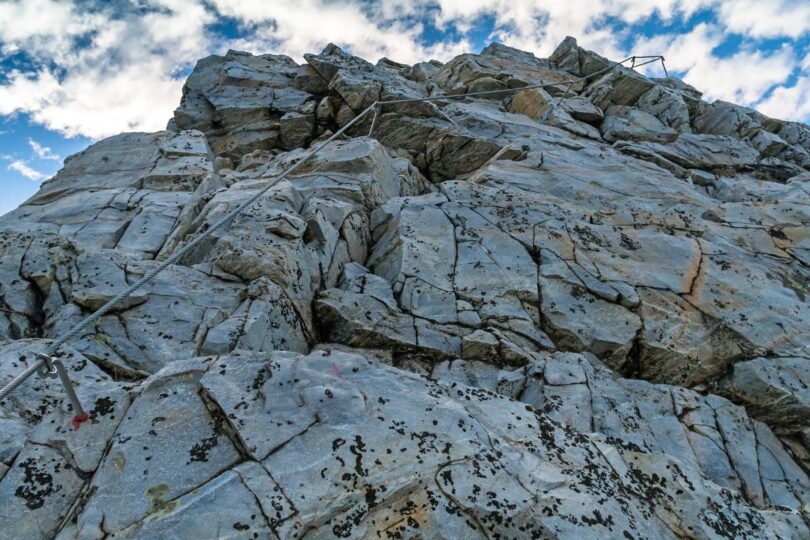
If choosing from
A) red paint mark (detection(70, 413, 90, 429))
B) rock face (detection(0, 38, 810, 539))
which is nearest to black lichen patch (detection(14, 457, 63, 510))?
rock face (detection(0, 38, 810, 539))

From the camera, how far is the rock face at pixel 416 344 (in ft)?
21.9

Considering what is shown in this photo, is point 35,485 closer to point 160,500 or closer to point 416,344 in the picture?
point 160,500

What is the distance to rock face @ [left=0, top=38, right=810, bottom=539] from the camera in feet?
21.9

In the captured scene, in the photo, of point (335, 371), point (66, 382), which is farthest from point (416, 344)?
point (66, 382)

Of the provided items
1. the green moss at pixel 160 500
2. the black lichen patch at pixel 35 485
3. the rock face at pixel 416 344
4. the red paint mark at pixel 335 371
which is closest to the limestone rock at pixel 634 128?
the rock face at pixel 416 344

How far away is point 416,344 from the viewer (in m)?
13.2

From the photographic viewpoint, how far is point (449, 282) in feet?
51.1

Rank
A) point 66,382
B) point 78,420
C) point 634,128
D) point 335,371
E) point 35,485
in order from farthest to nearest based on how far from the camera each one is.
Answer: point 634,128 < point 335,371 < point 78,420 < point 66,382 < point 35,485

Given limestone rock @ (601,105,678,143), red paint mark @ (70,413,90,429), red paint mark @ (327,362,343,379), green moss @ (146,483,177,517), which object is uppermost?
limestone rock @ (601,105,678,143)

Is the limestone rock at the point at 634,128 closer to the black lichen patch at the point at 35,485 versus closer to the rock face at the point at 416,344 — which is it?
the rock face at the point at 416,344

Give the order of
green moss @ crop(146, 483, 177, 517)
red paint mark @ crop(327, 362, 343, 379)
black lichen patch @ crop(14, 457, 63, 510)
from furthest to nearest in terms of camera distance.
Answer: red paint mark @ crop(327, 362, 343, 379) → black lichen patch @ crop(14, 457, 63, 510) → green moss @ crop(146, 483, 177, 517)

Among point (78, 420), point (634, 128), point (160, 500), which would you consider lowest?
point (160, 500)

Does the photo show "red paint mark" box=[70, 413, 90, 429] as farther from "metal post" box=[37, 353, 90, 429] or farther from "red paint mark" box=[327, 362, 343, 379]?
"red paint mark" box=[327, 362, 343, 379]

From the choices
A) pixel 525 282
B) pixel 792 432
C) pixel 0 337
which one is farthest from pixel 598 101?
pixel 0 337
